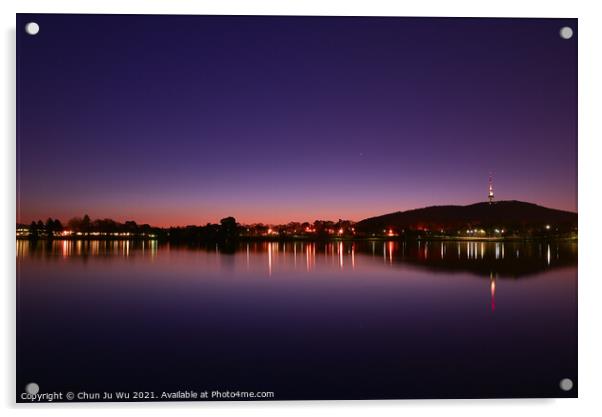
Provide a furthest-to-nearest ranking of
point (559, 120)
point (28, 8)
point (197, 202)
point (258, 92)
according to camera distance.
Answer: point (197, 202), point (258, 92), point (559, 120), point (28, 8)

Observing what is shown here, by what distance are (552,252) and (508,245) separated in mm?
382

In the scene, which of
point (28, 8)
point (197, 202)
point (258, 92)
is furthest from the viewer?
point (197, 202)

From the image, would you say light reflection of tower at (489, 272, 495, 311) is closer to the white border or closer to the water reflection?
the water reflection

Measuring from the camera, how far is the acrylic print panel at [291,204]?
2914 millimetres

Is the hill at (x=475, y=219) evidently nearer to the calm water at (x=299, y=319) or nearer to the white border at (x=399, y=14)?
the calm water at (x=299, y=319)

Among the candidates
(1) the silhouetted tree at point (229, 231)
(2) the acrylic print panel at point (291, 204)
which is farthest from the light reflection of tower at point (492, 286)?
(1) the silhouetted tree at point (229, 231)

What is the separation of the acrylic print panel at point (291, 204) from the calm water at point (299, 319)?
2cm

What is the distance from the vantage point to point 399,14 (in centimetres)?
293

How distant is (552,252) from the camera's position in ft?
10.8

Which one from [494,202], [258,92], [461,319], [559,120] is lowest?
[461,319]

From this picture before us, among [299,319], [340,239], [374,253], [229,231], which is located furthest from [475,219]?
[229,231]

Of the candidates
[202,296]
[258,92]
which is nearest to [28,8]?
[258,92]

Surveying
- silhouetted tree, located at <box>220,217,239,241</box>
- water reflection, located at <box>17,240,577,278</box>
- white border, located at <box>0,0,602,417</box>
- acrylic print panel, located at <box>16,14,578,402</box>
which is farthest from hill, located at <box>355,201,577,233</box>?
silhouetted tree, located at <box>220,217,239,241</box>
